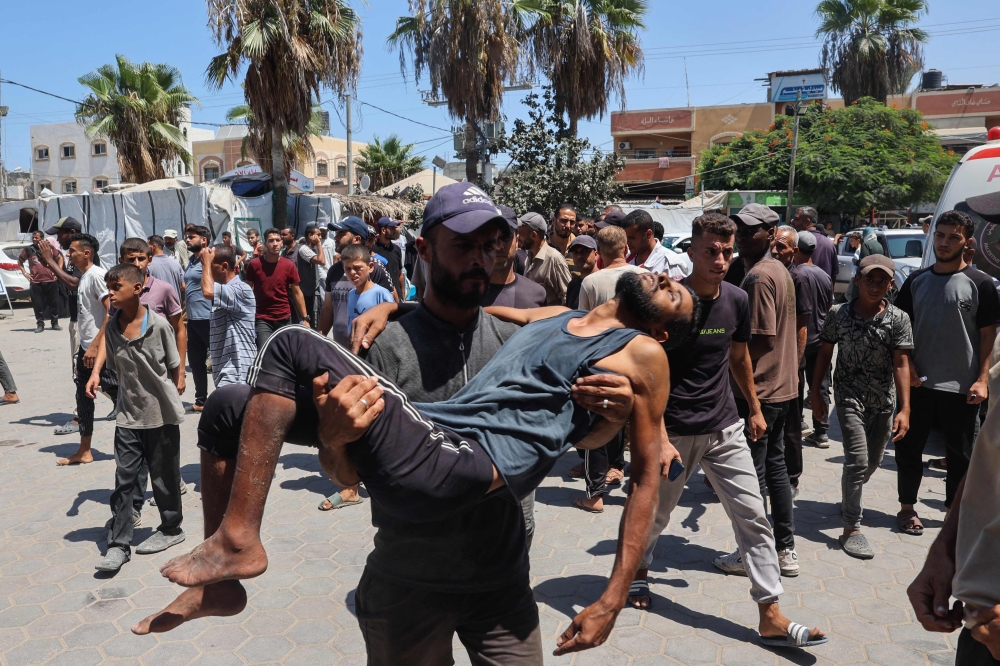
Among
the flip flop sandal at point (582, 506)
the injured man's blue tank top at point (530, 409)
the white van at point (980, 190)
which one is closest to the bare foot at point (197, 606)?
the injured man's blue tank top at point (530, 409)

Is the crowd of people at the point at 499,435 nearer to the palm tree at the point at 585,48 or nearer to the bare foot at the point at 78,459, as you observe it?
the bare foot at the point at 78,459

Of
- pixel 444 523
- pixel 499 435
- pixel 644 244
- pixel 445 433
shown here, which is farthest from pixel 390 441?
pixel 644 244

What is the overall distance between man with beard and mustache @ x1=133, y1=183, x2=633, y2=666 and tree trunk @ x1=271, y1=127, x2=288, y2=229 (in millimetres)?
17684

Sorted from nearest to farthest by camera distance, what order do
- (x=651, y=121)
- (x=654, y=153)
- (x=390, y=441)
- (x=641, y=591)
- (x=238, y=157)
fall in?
(x=390, y=441) → (x=641, y=591) → (x=651, y=121) → (x=654, y=153) → (x=238, y=157)

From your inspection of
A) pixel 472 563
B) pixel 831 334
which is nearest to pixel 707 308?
pixel 831 334

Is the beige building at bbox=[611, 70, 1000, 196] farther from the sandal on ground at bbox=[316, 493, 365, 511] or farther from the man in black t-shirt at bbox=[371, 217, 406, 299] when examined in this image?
the sandal on ground at bbox=[316, 493, 365, 511]

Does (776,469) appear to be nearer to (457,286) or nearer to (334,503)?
(457,286)

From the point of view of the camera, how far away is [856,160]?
27.5 metres

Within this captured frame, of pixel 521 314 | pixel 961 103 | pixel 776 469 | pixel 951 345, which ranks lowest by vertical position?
pixel 776 469

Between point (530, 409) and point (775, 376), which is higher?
point (530, 409)

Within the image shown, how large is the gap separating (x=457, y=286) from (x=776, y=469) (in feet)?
10.0

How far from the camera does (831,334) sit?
5227 millimetres

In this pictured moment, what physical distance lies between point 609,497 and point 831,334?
6.87ft

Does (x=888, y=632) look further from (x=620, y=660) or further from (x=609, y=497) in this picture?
(x=609, y=497)
